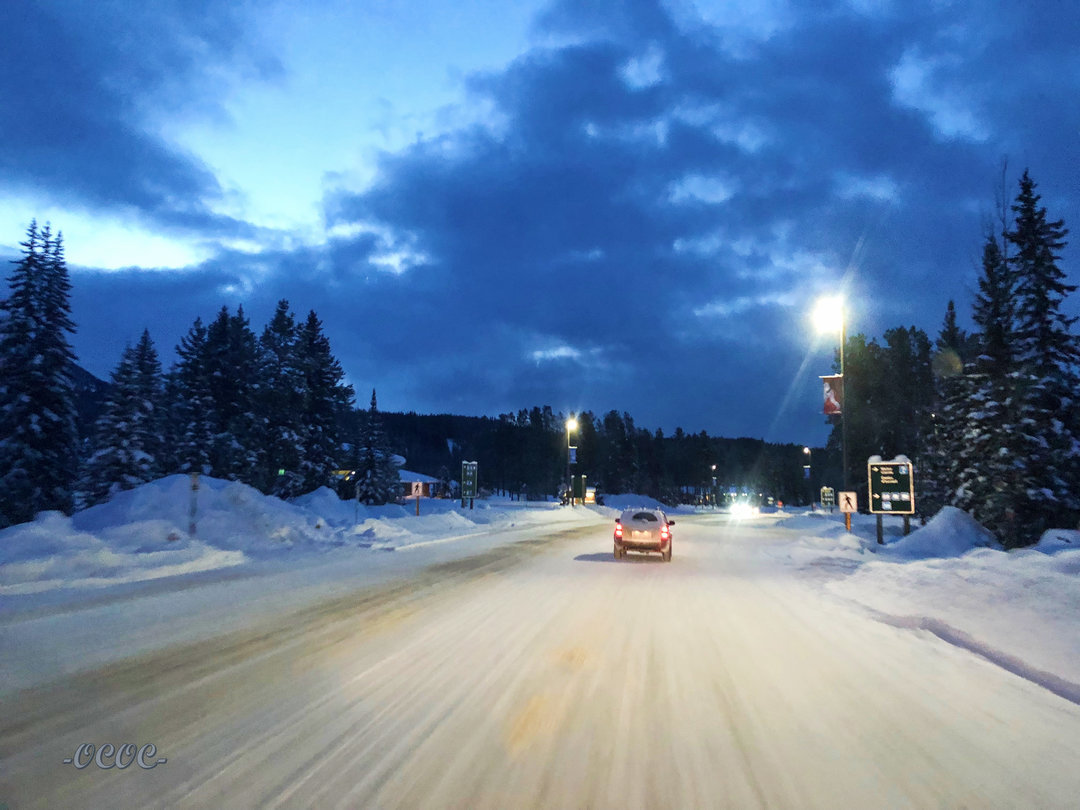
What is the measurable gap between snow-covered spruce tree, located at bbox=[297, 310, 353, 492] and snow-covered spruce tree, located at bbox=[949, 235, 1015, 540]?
155ft

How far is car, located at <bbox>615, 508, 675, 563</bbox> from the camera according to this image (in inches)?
863

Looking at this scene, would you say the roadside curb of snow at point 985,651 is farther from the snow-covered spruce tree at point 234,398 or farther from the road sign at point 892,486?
the snow-covered spruce tree at point 234,398

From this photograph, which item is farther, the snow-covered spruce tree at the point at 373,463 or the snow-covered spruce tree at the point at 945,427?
the snow-covered spruce tree at the point at 373,463

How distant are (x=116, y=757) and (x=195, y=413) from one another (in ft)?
196

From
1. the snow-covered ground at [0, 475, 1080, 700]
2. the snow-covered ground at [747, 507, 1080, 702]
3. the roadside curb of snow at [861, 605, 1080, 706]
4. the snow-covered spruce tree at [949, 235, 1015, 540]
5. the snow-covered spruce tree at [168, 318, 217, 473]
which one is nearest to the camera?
the roadside curb of snow at [861, 605, 1080, 706]

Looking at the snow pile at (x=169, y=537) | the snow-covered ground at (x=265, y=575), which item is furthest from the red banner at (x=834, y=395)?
the snow pile at (x=169, y=537)

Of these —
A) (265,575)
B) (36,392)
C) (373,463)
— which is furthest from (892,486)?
(373,463)

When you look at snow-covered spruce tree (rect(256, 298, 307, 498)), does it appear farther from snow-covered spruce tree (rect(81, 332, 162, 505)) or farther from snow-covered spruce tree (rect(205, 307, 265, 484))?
snow-covered spruce tree (rect(81, 332, 162, 505))

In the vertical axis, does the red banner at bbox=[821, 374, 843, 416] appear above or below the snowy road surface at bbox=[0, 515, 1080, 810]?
above

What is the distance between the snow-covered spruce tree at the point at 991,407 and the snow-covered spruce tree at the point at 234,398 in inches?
1942

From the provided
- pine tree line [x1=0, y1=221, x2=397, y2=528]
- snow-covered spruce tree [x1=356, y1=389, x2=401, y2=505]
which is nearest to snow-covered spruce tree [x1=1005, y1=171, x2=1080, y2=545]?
pine tree line [x1=0, y1=221, x2=397, y2=528]

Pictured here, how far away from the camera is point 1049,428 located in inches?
1156

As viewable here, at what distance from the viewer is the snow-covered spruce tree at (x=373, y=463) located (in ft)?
236

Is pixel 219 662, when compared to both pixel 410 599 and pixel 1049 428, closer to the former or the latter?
pixel 410 599
